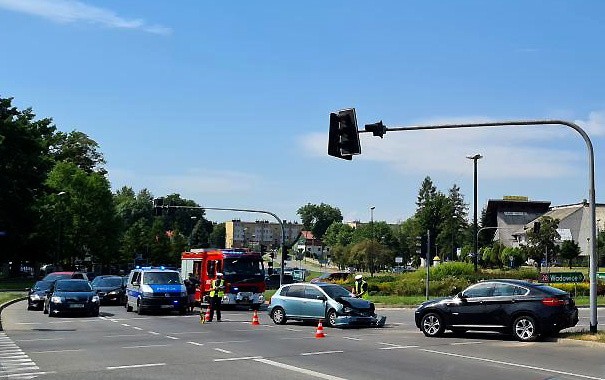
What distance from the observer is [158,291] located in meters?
32.3

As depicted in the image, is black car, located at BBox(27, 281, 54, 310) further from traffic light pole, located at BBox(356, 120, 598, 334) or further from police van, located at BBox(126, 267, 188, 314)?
traffic light pole, located at BBox(356, 120, 598, 334)

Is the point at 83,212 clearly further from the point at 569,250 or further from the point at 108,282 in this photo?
the point at 569,250

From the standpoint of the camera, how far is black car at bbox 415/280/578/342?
63.8ft

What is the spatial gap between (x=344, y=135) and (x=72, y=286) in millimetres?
17707

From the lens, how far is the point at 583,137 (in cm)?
1983

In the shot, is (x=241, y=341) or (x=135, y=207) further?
(x=135, y=207)

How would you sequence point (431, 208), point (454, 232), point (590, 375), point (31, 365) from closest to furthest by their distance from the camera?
1. point (590, 375)
2. point (31, 365)
3. point (431, 208)
4. point (454, 232)

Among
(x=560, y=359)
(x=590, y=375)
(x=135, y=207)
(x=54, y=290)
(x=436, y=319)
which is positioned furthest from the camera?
(x=135, y=207)

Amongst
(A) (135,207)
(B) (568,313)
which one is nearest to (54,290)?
(B) (568,313)

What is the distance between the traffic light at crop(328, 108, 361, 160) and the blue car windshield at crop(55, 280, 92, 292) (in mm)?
17218

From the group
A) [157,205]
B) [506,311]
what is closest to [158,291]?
[157,205]

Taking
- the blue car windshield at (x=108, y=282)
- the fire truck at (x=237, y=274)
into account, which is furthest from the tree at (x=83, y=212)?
the fire truck at (x=237, y=274)

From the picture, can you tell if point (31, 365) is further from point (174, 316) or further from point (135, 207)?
point (135, 207)

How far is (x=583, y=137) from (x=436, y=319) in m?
6.30
